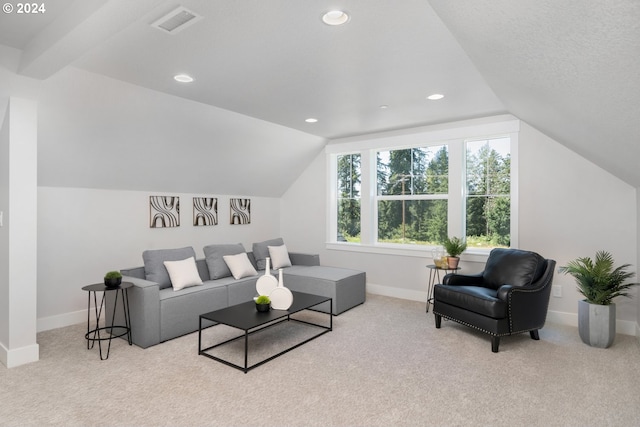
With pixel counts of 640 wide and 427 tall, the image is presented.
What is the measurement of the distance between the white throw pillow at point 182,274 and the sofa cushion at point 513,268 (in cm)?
321

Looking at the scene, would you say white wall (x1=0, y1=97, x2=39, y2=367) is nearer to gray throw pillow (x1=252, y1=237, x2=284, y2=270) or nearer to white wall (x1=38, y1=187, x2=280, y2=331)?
white wall (x1=38, y1=187, x2=280, y2=331)

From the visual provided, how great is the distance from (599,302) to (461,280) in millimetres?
1223

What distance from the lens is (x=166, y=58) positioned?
9.26ft

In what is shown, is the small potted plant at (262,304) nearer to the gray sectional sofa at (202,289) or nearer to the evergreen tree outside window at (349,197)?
the gray sectional sofa at (202,289)

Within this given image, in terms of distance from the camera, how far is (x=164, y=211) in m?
4.97

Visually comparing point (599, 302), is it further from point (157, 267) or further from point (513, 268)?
point (157, 267)

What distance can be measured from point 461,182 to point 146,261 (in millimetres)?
3953

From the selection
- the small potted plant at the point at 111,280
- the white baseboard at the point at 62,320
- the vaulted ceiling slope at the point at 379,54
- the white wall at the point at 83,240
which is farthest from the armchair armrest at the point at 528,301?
the white baseboard at the point at 62,320

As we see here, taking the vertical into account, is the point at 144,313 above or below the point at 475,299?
below

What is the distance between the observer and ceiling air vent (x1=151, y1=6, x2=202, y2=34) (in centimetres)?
215

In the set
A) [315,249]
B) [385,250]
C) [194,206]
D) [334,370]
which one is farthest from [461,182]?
[194,206]

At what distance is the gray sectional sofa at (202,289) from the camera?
345 centimetres

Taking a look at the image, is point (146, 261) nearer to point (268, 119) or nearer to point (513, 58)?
point (268, 119)

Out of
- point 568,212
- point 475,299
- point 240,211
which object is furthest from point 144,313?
point 568,212
